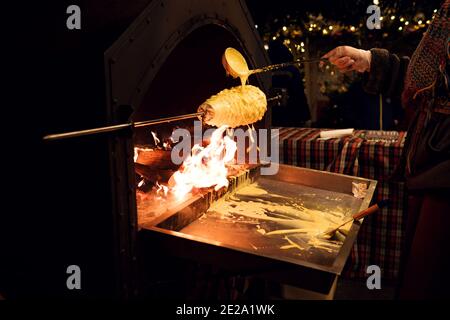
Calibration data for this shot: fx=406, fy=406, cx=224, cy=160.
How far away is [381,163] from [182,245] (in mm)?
2816

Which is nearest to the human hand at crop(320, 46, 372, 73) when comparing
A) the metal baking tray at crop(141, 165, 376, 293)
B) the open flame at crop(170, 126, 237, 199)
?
the metal baking tray at crop(141, 165, 376, 293)

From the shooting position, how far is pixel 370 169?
4055 millimetres

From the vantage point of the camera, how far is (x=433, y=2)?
16.4 ft

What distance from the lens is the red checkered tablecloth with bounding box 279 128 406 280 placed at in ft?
13.1

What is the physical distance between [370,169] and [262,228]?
225 cm

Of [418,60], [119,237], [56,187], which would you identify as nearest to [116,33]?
[56,187]

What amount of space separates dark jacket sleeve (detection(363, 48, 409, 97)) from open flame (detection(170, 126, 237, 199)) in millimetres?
1117

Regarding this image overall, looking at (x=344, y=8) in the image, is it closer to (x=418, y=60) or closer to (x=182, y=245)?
(x=418, y=60)
